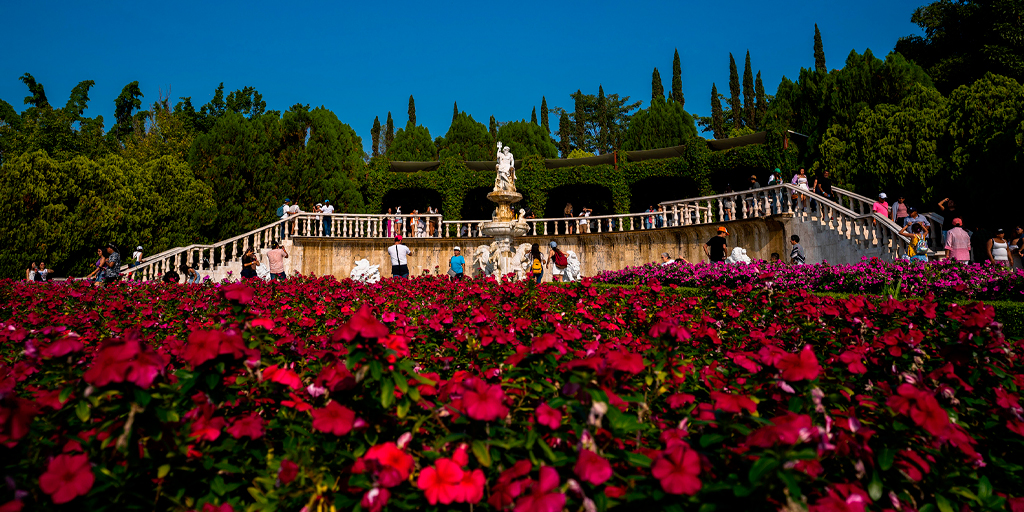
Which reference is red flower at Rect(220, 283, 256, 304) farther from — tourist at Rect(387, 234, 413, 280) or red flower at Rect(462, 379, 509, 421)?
tourist at Rect(387, 234, 413, 280)

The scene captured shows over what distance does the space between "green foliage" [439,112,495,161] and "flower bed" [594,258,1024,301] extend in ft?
95.1

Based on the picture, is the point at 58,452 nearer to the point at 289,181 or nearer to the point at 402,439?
the point at 402,439

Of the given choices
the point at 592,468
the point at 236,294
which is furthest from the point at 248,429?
the point at 592,468

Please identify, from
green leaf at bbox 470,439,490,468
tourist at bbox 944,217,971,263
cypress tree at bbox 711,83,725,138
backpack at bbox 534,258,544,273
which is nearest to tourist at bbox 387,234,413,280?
backpack at bbox 534,258,544,273

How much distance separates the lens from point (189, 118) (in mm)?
36094

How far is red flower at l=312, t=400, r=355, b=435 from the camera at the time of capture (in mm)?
1622

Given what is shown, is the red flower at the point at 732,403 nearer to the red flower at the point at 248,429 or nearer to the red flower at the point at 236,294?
the red flower at the point at 248,429

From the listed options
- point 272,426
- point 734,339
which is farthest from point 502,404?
point 734,339

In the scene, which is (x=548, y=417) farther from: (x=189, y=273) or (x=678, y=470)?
(x=189, y=273)

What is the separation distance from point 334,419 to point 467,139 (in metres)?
39.0

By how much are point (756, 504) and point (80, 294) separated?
8.54 meters

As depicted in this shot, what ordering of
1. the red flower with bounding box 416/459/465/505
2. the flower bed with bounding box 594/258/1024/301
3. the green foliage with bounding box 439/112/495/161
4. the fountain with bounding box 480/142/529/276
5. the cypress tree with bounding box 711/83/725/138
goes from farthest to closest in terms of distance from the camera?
the cypress tree with bounding box 711/83/725/138
the green foliage with bounding box 439/112/495/161
the fountain with bounding box 480/142/529/276
the flower bed with bounding box 594/258/1024/301
the red flower with bounding box 416/459/465/505

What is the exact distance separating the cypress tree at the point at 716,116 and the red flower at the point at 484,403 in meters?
50.9

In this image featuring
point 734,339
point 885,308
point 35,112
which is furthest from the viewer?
point 35,112
